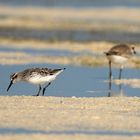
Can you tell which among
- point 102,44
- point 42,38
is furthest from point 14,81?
point 42,38

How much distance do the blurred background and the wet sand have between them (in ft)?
6.77

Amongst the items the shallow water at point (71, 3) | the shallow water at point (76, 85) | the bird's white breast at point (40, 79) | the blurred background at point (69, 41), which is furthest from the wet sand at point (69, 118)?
the shallow water at point (71, 3)

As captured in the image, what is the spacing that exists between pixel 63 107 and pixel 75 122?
192 cm

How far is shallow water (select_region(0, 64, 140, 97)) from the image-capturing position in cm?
1948

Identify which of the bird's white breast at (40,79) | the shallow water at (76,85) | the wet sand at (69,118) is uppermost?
the bird's white breast at (40,79)

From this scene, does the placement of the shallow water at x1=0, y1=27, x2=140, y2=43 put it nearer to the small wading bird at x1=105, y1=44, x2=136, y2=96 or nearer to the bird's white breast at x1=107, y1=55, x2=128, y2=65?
the small wading bird at x1=105, y1=44, x2=136, y2=96

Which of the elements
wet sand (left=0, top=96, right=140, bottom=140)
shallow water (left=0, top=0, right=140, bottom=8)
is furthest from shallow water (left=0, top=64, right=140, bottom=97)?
shallow water (left=0, top=0, right=140, bottom=8)

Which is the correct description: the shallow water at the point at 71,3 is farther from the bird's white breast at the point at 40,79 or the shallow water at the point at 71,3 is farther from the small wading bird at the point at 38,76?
the bird's white breast at the point at 40,79

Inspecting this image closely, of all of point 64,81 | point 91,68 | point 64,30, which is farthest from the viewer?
point 64,30

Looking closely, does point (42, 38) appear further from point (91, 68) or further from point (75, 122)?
point (75, 122)

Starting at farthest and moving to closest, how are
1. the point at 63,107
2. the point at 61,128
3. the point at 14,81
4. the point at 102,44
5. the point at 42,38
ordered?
the point at 42,38, the point at 102,44, the point at 14,81, the point at 63,107, the point at 61,128

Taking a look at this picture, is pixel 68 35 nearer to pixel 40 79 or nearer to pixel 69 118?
pixel 40 79

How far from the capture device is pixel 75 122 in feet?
46.8

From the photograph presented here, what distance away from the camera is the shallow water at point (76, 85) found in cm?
1948
